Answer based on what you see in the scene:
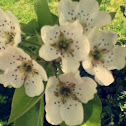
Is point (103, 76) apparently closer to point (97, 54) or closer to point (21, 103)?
point (97, 54)

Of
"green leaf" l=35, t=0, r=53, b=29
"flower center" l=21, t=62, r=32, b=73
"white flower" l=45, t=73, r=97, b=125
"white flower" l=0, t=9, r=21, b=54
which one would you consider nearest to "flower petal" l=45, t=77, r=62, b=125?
"white flower" l=45, t=73, r=97, b=125

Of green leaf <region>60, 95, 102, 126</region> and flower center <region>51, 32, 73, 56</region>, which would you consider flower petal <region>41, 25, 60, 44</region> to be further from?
green leaf <region>60, 95, 102, 126</region>

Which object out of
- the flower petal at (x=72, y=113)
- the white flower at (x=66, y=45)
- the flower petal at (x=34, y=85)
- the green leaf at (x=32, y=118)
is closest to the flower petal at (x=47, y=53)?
the white flower at (x=66, y=45)

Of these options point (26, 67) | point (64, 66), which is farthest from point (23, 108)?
point (64, 66)

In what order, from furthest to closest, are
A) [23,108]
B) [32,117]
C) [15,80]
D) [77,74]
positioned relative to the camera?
[32,117] < [23,108] < [15,80] < [77,74]

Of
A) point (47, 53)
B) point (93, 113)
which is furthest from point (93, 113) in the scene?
point (47, 53)

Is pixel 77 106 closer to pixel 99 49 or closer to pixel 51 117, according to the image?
pixel 51 117

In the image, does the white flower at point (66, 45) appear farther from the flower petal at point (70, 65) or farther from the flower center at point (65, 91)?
the flower center at point (65, 91)
